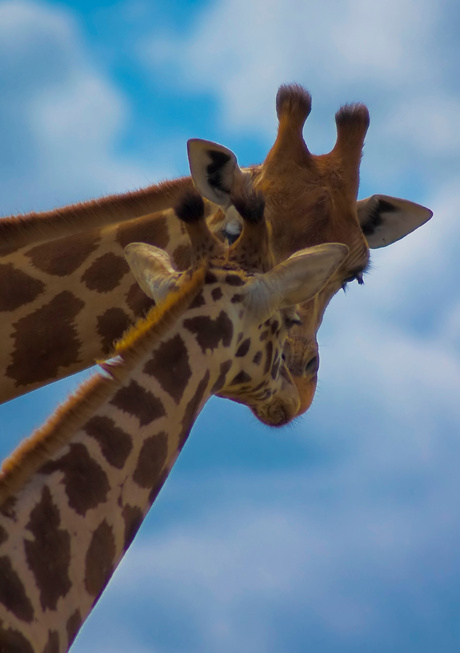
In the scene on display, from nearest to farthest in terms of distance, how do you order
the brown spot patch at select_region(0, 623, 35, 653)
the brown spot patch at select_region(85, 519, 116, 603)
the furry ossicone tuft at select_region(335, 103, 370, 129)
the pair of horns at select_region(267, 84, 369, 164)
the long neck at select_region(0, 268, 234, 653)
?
the brown spot patch at select_region(0, 623, 35, 653) → the long neck at select_region(0, 268, 234, 653) → the brown spot patch at select_region(85, 519, 116, 603) → the pair of horns at select_region(267, 84, 369, 164) → the furry ossicone tuft at select_region(335, 103, 370, 129)

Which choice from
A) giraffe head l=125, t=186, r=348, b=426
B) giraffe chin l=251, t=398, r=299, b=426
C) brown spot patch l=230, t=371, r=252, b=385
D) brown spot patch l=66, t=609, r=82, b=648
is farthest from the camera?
giraffe chin l=251, t=398, r=299, b=426

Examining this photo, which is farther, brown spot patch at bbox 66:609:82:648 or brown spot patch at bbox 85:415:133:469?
brown spot patch at bbox 85:415:133:469

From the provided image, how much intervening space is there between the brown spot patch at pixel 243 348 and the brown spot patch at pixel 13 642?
1.85 m

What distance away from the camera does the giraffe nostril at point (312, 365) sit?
293 inches

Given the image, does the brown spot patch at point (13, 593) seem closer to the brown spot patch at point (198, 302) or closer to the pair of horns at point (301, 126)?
the brown spot patch at point (198, 302)

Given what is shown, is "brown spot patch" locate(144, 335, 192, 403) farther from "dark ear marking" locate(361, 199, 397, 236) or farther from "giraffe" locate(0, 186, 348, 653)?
"dark ear marking" locate(361, 199, 397, 236)

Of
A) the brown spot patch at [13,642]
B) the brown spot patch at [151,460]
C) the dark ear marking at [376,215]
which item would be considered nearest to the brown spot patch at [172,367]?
the brown spot patch at [151,460]

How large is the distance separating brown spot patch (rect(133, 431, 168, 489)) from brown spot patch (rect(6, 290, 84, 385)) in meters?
2.81

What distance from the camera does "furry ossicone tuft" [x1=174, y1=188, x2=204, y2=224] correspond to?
5426 millimetres

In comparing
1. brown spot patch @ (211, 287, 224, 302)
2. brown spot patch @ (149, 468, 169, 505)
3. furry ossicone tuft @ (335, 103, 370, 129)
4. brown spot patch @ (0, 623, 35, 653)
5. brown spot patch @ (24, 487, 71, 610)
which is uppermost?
furry ossicone tuft @ (335, 103, 370, 129)

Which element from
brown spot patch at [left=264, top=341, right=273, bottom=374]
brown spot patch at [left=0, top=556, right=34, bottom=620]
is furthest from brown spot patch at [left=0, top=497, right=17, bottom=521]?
brown spot patch at [left=264, top=341, right=273, bottom=374]

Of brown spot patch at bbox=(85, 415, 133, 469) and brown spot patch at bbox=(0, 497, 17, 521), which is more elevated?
brown spot patch at bbox=(85, 415, 133, 469)

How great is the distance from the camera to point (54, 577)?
427 centimetres

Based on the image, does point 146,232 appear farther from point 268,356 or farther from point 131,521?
point 131,521
